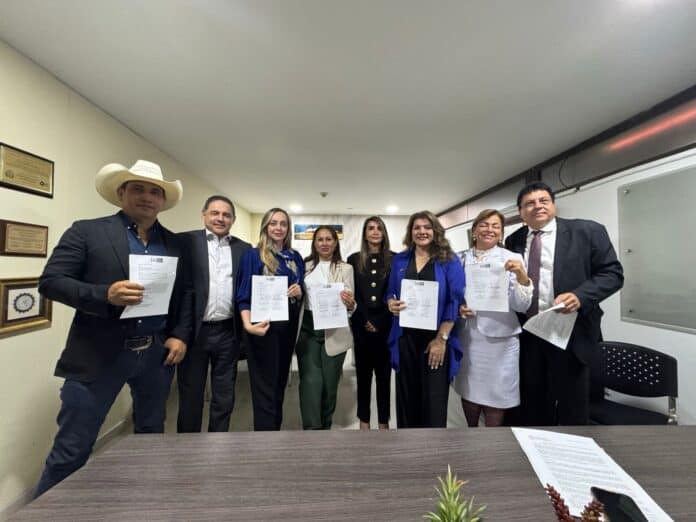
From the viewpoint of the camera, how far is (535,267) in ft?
5.14

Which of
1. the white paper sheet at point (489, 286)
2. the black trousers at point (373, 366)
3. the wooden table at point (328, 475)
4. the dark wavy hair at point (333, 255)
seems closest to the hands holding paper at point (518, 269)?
the white paper sheet at point (489, 286)

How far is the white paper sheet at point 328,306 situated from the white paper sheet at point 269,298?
20 centimetres

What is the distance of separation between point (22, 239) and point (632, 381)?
3845mm

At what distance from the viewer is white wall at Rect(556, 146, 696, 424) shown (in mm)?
1825

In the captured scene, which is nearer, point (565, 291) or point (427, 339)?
point (565, 291)

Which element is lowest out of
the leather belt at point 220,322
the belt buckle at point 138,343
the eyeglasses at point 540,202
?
the belt buckle at point 138,343

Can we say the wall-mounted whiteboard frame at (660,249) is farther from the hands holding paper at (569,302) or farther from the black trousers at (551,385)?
the hands holding paper at (569,302)

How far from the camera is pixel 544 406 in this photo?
1.62m

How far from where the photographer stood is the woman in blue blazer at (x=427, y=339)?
1.71 metres

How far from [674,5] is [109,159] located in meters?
3.51

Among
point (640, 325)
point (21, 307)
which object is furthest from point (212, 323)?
point (640, 325)

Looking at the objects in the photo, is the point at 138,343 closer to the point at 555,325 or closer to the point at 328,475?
the point at 328,475

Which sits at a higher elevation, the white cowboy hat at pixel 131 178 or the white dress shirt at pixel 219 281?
the white cowboy hat at pixel 131 178

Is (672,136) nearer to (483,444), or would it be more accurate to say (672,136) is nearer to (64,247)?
(483,444)
